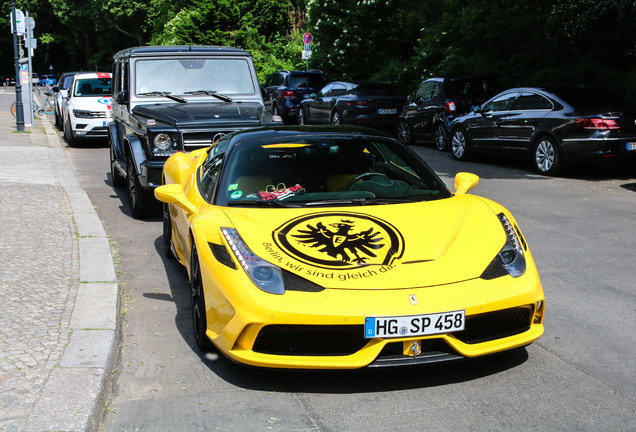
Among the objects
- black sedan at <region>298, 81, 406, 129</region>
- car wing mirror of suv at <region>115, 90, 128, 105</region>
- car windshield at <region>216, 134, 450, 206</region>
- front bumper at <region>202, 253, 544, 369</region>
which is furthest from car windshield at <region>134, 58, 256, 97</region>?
black sedan at <region>298, 81, 406, 129</region>

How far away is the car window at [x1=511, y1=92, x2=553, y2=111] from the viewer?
1332 cm

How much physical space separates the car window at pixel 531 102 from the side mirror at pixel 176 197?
9224mm

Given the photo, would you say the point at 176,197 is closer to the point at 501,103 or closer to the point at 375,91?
the point at 501,103

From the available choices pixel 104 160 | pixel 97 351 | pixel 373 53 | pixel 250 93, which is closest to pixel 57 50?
pixel 373 53

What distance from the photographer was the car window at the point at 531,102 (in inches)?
524

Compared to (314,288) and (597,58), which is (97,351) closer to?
(314,288)

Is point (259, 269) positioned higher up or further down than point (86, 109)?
higher up

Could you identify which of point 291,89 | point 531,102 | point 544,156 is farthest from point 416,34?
point 544,156

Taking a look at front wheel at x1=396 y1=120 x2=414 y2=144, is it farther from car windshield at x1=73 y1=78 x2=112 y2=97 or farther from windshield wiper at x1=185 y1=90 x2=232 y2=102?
windshield wiper at x1=185 y1=90 x2=232 y2=102

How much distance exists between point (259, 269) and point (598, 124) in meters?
9.57

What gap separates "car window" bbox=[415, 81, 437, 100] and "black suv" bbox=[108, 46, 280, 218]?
7530 millimetres

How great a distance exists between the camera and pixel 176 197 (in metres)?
5.49

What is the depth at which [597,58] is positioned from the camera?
1859 centimetres

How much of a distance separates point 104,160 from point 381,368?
1331 centimetres
